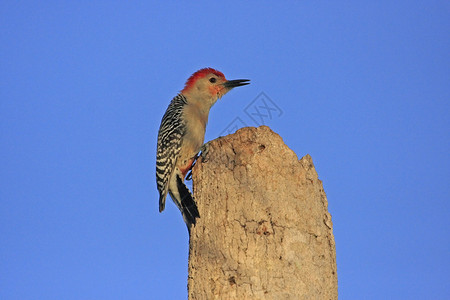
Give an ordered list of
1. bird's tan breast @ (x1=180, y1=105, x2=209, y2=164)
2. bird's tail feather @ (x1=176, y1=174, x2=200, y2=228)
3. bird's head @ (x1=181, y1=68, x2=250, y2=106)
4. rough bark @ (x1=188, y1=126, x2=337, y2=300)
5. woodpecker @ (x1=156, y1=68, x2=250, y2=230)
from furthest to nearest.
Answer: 1. bird's head @ (x1=181, y1=68, x2=250, y2=106)
2. bird's tan breast @ (x1=180, y1=105, x2=209, y2=164)
3. woodpecker @ (x1=156, y1=68, x2=250, y2=230)
4. bird's tail feather @ (x1=176, y1=174, x2=200, y2=228)
5. rough bark @ (x1=188, y1=126, x2=337, y2=300)

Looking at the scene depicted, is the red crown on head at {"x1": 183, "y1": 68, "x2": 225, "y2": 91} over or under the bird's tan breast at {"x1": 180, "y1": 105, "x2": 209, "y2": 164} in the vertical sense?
over

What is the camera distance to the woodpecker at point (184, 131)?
6477mm

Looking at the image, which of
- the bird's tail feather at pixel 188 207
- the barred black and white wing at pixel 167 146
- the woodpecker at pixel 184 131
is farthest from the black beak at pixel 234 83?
the bird's tail feather at pixel 188 207

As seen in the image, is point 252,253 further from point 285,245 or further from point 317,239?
point 317,239

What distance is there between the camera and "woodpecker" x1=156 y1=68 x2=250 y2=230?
648cm

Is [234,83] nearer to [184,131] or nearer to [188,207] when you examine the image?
[184,131]

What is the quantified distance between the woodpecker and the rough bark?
22.3 inches

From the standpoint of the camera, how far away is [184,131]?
23.0ft

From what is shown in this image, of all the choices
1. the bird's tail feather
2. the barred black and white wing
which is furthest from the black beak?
the bird's tail feather

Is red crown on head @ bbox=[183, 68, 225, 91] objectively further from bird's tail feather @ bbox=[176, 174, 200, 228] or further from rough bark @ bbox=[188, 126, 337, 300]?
rough bark @ bbox=[188, 126, 337, 300]

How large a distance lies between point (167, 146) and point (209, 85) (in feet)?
4.95

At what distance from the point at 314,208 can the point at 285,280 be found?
82 centimetres

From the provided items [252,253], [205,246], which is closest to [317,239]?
[252,253]

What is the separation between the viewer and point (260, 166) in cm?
491
